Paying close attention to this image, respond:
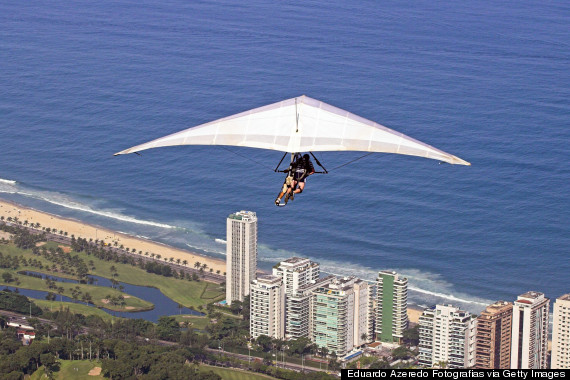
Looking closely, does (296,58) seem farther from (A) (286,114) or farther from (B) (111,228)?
(A) (286,114)

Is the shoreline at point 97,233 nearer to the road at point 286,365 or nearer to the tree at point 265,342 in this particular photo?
the tree at point 265,342

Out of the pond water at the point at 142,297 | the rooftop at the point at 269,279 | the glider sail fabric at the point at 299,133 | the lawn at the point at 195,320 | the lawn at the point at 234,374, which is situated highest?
the glider sail fabric at the point at 299,133

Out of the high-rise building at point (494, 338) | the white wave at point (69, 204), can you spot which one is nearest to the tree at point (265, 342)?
the high-rise building at point (494, 338)

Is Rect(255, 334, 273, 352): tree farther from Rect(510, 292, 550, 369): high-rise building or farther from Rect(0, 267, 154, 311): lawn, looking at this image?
Rect(510, 292, 550, 369): high-rise building

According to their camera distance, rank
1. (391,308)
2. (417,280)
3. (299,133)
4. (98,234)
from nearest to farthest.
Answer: (299,133) < (391,308) < (417,280) < (98,234)

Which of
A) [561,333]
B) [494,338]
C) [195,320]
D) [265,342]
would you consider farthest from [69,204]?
[561,333]

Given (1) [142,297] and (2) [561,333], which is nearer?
(2) [561,333]

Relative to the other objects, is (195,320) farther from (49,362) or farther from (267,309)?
(49,362)
